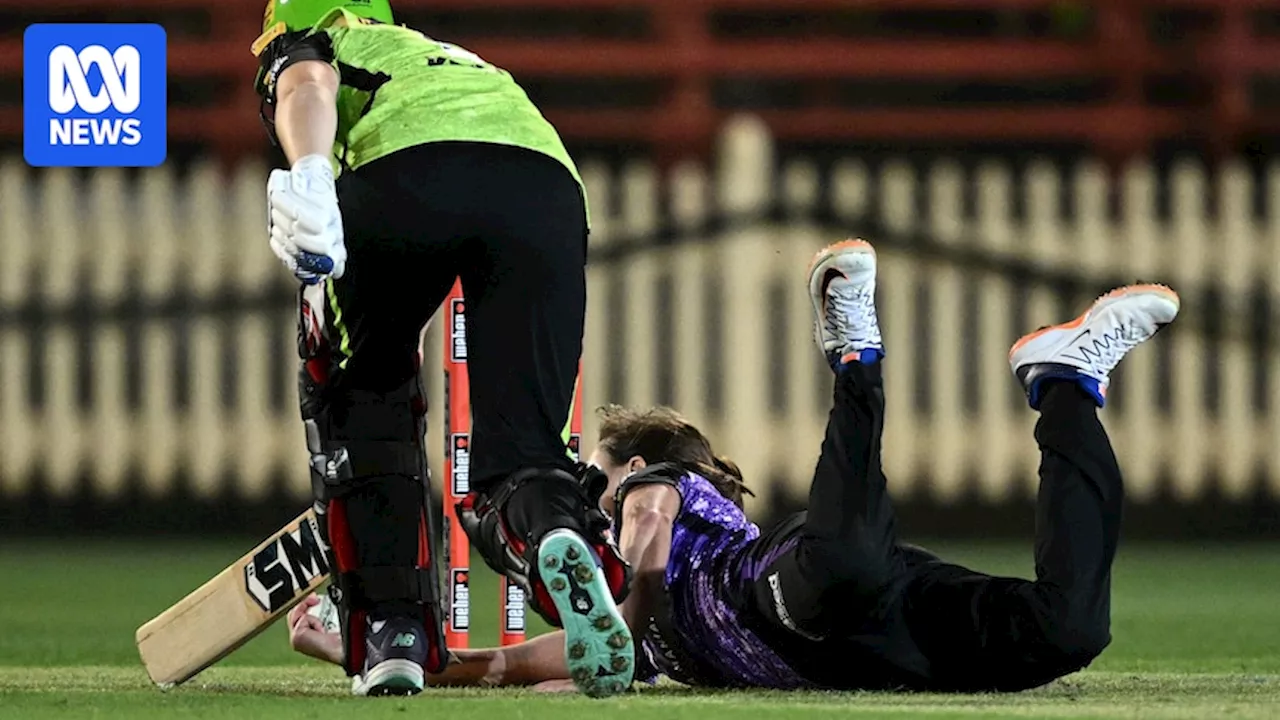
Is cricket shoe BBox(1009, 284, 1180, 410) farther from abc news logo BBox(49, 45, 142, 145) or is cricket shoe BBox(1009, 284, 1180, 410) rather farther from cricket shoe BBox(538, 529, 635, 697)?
abc news logo BBox(49, 45, 142, 145)

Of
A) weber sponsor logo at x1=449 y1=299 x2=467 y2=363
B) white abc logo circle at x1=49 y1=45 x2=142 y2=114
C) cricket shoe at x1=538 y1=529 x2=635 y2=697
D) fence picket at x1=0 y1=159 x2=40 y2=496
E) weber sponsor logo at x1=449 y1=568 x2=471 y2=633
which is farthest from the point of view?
white abc logo circle at x1=49 y1=45 x2=142 y2=114

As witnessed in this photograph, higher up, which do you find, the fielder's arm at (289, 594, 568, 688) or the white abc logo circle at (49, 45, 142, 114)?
the white abc logo circle at (49, 45, 142, 114)

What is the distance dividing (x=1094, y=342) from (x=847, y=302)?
0.53m

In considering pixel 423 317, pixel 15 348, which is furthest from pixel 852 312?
pixel 15 348

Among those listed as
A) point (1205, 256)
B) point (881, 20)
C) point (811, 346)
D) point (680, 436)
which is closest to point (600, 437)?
point (680, 436)

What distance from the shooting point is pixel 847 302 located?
4.04 metres

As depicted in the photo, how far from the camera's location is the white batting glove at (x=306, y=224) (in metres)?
3.41

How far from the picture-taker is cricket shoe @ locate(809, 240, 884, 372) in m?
4.02

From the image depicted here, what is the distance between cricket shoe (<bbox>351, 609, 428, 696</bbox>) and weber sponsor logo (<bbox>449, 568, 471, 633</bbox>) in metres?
0.56

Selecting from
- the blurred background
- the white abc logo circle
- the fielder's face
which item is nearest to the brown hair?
the fielder's face

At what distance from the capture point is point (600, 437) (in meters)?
4.74

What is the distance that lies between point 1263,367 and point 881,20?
10.3ft

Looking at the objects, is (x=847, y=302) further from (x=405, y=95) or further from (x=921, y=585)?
(x=405, y=95)

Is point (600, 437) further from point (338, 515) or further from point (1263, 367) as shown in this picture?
point (1263, 367)
